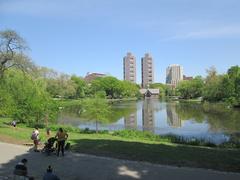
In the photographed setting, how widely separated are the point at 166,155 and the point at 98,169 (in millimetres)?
4136

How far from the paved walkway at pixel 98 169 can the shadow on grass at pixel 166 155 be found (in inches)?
37.0

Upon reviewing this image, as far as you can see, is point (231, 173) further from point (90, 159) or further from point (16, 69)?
point (16, 69)

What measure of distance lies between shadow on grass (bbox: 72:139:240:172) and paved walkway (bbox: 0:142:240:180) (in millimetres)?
939

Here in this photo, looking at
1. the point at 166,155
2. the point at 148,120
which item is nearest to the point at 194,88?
the point at 148,120

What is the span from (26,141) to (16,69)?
62.9 feet

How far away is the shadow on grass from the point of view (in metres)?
15.7

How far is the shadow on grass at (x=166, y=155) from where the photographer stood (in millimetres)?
15711

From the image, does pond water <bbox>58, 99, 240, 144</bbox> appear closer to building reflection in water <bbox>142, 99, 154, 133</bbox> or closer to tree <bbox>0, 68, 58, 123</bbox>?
building reflection in water <bbox>142, 99, 154, 133</bbox>

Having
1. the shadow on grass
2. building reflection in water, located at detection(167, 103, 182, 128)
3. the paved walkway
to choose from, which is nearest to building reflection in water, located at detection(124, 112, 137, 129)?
building reflection in water, located at detection(167, 103, 182, 128)

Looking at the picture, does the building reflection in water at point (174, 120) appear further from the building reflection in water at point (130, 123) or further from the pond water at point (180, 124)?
the building reflection in water at point (130, 123)

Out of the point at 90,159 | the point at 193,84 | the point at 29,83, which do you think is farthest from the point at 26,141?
the point at 193,84

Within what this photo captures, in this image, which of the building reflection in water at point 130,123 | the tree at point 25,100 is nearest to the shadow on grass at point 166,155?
the tree at point 25,100

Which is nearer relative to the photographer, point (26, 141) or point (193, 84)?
point (26, 141)

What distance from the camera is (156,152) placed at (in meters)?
18.3
